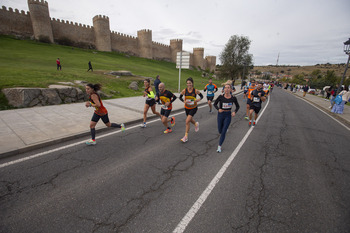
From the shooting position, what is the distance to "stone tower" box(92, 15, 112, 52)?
42.7 m

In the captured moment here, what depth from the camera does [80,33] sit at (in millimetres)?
41875

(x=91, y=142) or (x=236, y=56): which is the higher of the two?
(x=236, y=56)

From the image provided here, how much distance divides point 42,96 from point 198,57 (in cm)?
6988

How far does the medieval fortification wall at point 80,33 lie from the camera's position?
107ft

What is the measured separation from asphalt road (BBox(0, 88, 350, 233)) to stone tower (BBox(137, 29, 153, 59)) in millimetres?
54003

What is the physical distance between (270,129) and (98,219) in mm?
7649

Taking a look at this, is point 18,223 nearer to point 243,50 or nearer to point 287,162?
point 287,162

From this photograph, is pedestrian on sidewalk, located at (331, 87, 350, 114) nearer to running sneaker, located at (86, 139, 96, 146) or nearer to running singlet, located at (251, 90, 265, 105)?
running singlet, located at (251, 90, 265, 105)

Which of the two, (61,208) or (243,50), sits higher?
(243,50)

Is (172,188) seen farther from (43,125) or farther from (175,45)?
(175,45)

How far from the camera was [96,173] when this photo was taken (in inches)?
142

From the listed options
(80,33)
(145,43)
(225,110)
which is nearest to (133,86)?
(225,110)

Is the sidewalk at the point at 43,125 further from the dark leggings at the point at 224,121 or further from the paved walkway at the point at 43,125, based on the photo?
the dark leggings at the point at 224,121

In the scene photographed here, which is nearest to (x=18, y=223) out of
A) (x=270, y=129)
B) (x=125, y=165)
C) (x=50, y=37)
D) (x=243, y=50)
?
(x=125, y=165)
